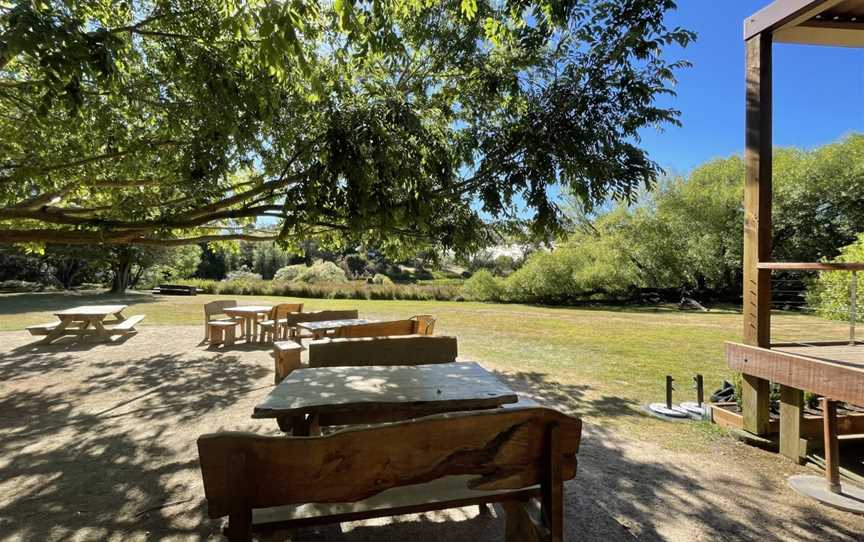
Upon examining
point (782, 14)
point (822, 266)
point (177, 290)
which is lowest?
point (177, 290)

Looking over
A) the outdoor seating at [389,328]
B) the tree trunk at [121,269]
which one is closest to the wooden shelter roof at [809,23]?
the outdoor seating at [389,328]

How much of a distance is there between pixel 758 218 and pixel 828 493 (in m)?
2.58

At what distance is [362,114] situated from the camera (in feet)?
14.0

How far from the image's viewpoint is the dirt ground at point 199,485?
2.93m

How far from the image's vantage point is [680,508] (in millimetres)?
3262

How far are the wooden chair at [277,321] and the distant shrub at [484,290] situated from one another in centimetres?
1936

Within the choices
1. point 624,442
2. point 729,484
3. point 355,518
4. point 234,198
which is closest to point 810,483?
point 729,484

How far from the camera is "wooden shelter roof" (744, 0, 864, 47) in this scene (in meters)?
4.36

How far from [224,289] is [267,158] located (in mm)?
26428

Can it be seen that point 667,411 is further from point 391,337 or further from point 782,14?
point 782,14

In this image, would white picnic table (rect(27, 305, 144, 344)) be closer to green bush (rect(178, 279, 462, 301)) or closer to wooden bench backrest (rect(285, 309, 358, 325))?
wooden bench backrest (rect(285, 309, 358, 325))

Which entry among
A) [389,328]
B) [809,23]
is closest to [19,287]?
[389,328]

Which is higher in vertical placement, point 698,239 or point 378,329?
point 698,239

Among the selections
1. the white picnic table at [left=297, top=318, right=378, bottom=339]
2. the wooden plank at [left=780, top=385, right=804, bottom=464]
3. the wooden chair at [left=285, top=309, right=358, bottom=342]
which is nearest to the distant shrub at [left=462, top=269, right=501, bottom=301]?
the wooden chair at [left=285, top=309, right=358, bottom=342]
